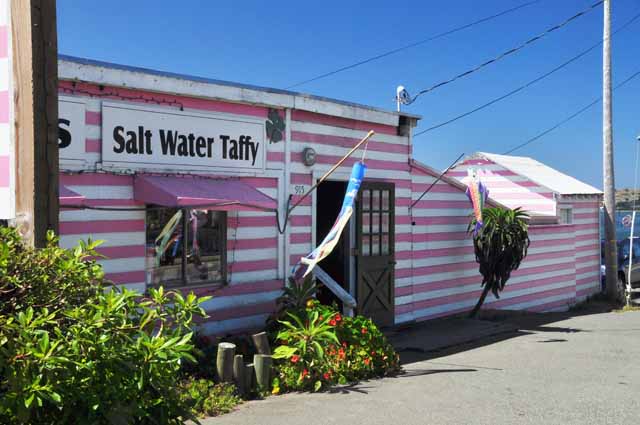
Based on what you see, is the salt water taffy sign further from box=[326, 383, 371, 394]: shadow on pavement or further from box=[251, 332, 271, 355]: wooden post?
box=[326, 383, 371, 394]: shadow on pavement

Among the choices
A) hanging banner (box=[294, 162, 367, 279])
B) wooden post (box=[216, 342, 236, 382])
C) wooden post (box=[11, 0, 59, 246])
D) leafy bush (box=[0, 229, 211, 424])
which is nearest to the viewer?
leafy bush (box=[0, 229, 211, 424])

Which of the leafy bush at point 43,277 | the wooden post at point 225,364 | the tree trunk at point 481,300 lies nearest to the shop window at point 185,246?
the wooden post at point 225,364

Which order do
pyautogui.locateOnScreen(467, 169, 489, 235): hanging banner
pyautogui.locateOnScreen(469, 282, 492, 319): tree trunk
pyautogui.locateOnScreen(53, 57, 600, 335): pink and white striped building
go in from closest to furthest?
pyautogui.locateOnScreen(53, 57, 600, 335): pink and white striped building → pyautogui.locateOnScreen(467, 169, 489, 235): hanging banner → pyautogui.locateOnScreen(469, 282, 492, 319): tree trunk

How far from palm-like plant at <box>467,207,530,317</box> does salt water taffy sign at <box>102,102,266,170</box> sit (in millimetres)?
5266

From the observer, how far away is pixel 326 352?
779cm

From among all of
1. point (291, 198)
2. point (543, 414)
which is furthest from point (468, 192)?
point (543, 414)

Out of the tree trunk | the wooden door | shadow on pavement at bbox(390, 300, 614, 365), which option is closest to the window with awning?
the wooden door

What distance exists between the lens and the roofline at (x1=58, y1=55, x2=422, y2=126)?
7.45 m

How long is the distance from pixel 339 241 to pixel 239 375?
13.8 feet

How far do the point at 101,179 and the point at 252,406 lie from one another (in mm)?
3034

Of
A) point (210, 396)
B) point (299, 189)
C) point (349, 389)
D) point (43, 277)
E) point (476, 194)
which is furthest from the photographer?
point (476, 194)

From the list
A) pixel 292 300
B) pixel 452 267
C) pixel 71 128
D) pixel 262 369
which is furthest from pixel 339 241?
pixel 71 128

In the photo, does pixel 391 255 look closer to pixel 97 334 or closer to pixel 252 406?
pixel 252 406

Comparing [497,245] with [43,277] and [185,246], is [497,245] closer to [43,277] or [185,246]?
[185,246]
